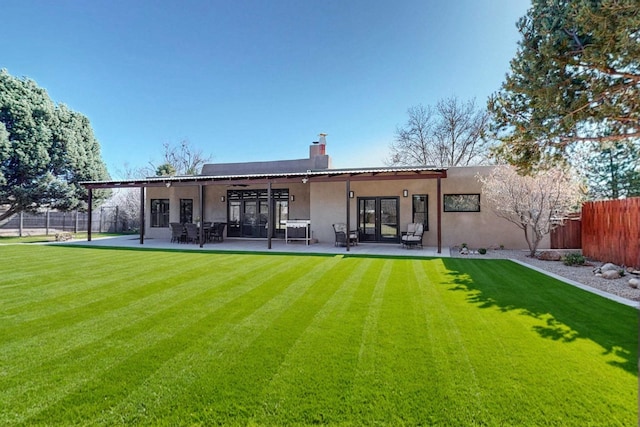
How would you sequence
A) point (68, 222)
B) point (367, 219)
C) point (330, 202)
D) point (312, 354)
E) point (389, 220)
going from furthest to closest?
point (68, 222) < point (330, 202) < point (367, 219) < point (389, 220) < point (312, 354)

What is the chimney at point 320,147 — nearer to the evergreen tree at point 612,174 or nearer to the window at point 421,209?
the window at point 421,209

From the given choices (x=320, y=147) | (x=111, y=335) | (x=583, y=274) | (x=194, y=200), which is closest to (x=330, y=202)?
(x=320, y=147)

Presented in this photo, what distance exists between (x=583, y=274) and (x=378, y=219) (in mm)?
7282

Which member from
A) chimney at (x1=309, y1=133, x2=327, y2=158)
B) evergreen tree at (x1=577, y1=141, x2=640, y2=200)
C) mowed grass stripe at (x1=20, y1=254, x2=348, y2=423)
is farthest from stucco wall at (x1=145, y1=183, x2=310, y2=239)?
evergreen tree at (x1=577, y1=141, x2=640, y2=200)

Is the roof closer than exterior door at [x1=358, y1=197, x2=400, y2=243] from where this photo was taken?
Yes

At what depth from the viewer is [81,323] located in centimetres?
389

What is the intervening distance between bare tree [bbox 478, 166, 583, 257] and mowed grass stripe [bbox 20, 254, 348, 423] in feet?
27.6

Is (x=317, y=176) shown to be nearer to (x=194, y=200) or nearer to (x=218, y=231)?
(x=218, y=231)

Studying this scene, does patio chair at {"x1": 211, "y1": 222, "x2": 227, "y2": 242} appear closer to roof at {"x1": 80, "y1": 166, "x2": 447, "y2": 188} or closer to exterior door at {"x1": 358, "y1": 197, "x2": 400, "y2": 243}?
roof at {"x1": 80, "y1": 166, "x2": 447, "y2": 188}

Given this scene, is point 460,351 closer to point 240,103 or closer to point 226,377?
point 226,377

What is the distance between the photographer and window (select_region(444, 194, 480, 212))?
1234 centimetres

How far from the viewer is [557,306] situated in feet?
15.7

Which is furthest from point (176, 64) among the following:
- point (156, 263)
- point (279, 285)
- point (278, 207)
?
point (279, 285)

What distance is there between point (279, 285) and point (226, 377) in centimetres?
326
